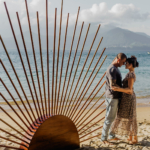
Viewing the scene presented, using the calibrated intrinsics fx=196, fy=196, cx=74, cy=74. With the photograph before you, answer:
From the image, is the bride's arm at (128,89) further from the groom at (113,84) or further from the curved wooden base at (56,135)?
the curved wooden base at (56,135)

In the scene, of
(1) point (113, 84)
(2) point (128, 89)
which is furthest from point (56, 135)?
(2) point (128, 89)

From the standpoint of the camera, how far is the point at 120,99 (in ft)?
9.42

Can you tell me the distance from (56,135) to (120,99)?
105 cm

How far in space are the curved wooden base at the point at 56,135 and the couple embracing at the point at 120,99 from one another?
509 mm

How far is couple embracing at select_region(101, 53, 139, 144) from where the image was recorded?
8.77 feet

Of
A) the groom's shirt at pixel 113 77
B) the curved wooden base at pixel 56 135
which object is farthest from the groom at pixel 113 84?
the curved wooden base at pixel 56 135

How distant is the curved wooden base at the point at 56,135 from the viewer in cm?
246

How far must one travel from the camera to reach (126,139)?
3309mm

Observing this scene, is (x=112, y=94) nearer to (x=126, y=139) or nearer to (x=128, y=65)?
(x=128, y=65)

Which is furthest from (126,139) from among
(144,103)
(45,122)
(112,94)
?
(144,103)

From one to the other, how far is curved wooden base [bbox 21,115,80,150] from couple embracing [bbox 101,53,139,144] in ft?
1.67

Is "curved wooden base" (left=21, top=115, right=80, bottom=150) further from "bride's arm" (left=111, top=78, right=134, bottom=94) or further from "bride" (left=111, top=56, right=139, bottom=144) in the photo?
"bride's arm" (left=111, top=78, right=134, bottom=94)

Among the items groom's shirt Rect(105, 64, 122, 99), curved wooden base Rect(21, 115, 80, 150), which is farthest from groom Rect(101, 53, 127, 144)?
curved wooden base Rect(21, 115, 80, 150)

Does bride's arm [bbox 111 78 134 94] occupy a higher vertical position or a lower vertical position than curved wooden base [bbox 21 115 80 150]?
higher
